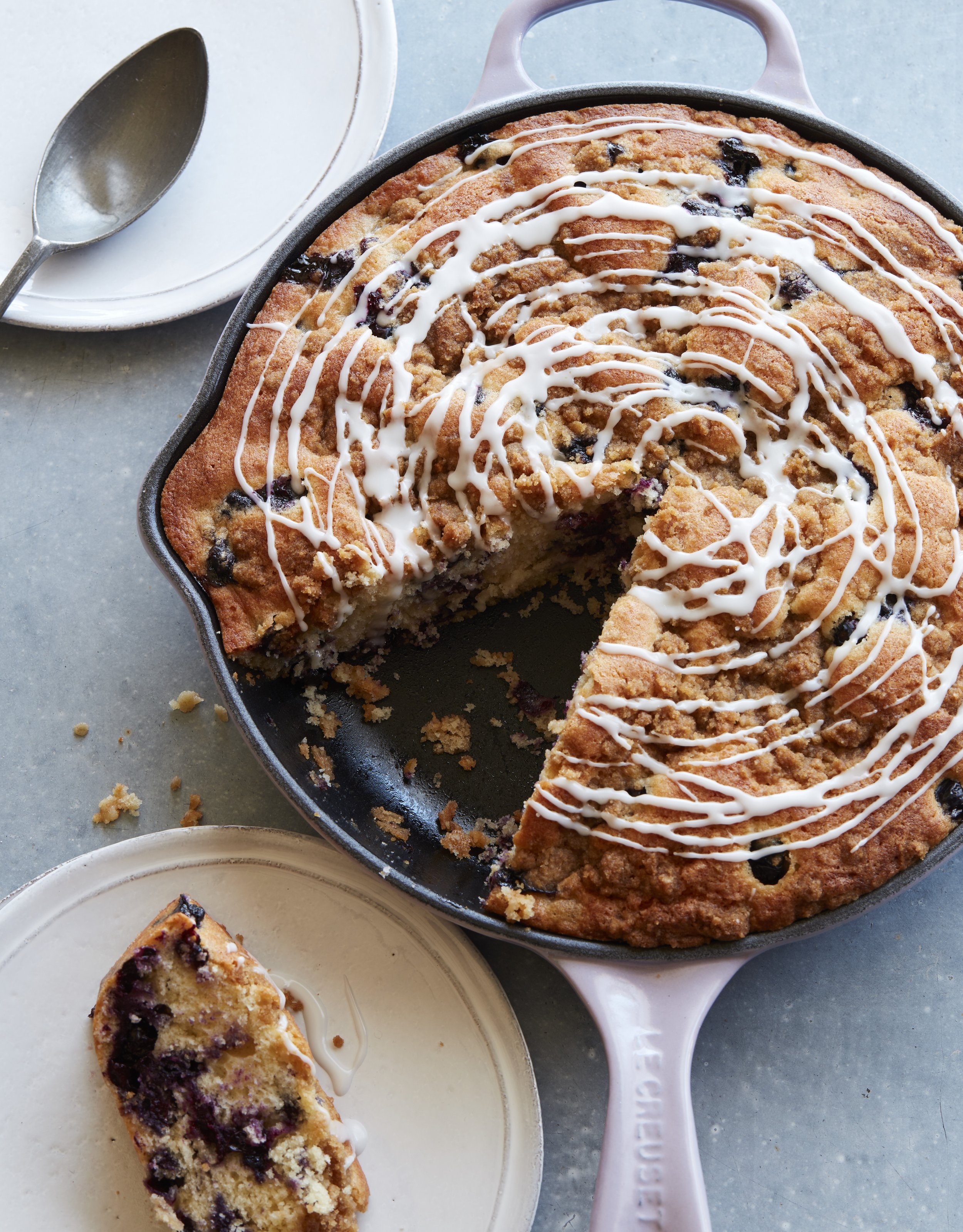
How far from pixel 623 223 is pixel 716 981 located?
2.09 metres

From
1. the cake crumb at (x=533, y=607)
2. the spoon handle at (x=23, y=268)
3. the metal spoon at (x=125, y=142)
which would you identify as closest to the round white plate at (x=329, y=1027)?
the cake crumb at (x=533, y=607)

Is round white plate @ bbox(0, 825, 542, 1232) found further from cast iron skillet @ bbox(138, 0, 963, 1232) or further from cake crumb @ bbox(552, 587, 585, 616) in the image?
cake crumb @ bbox(552, 587, 585, 616)

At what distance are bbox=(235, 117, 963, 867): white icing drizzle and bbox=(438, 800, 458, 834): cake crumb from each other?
50 cm

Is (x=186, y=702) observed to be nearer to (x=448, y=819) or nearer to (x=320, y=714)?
(x=320, y=714)

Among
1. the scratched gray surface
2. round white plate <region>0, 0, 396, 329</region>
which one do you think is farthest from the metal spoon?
the scratched gray surface

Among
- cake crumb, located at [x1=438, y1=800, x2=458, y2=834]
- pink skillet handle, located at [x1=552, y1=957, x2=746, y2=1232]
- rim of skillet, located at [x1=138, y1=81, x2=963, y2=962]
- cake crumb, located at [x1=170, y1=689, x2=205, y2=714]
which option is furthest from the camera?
cake crumb, located at [x1=170, y1=689, x2=205, y2=714]

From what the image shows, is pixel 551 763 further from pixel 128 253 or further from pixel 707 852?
pixel 128 253

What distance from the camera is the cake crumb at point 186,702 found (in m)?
3.30

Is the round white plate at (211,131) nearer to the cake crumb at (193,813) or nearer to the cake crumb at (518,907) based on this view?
the cake crumb at (193,813)

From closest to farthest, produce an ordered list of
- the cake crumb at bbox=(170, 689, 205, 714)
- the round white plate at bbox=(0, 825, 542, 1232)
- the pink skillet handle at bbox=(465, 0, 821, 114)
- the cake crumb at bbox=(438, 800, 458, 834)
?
the round white plate at bbox=(0, 825, 542, 1232) → the pink skillet handle at bbox=(465, 0, 821, 114) → the cake crumb at bbox=(438, 800, 458, 834) → the cake crumb at bbox=(170, 689, 205, 714)

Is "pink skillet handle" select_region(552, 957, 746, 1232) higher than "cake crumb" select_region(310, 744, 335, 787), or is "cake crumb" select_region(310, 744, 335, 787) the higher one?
"cake crumb" select_region(310, 744, 335, 787)

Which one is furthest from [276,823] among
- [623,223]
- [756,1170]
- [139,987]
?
[623,223]

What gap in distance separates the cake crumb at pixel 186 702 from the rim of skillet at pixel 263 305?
460 millimetres

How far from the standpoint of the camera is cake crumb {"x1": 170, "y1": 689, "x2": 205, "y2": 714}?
10.8ft
